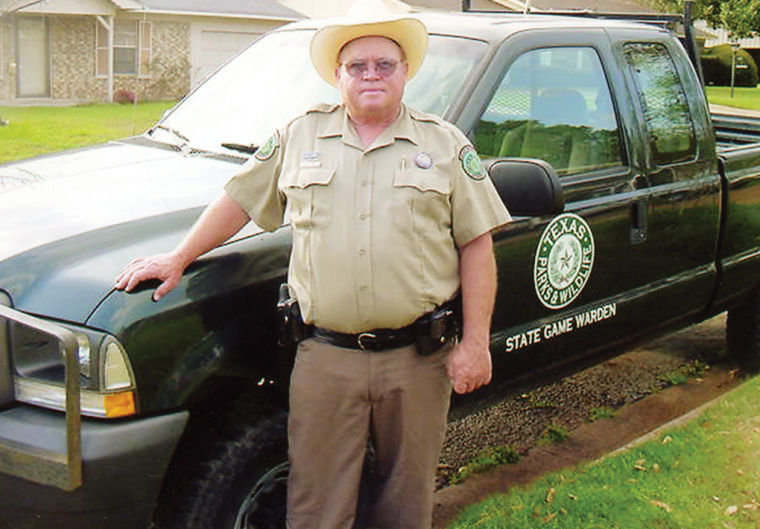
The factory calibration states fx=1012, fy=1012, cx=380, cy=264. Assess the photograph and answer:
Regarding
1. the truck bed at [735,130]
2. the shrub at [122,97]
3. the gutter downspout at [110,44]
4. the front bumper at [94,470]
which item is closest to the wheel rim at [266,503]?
the front bumper at [94,470]

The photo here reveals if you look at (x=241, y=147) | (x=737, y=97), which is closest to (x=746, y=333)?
(x=241, y=147)

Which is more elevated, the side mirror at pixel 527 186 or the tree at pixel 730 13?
the tree at pixel 730 13

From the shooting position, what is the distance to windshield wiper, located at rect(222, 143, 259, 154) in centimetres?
387

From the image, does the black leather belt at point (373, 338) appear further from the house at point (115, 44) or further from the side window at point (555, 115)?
the house at point (115, 44)

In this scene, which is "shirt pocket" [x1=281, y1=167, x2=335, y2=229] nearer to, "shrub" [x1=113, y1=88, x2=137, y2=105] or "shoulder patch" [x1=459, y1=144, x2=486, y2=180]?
"shoulder patch" [x1=459, y1=144, x2=486, y2=180]

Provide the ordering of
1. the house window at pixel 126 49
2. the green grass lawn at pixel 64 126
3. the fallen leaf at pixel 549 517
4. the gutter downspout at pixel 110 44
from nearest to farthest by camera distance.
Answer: the fallen leaf at pixel 549 517 → the green grass lawn at pixel 64 126 → the gutter downspout at pixel 110 44 → the house window at pixel 126 49

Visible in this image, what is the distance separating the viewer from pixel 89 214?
3.20 m

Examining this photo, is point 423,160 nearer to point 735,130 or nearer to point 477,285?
point 477,285

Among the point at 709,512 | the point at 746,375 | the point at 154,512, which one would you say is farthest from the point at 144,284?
the point at 746,375

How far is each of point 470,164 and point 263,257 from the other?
2.25ft

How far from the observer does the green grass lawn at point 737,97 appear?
89.5 feet

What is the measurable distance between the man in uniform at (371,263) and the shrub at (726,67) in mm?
35490

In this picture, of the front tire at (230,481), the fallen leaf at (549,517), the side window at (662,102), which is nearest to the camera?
the front tire at (230,481)

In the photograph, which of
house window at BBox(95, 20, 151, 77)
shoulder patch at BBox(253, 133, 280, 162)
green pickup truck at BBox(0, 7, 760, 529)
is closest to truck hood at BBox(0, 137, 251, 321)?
green pickup truck at BBox(0, 7, 760, 529)
